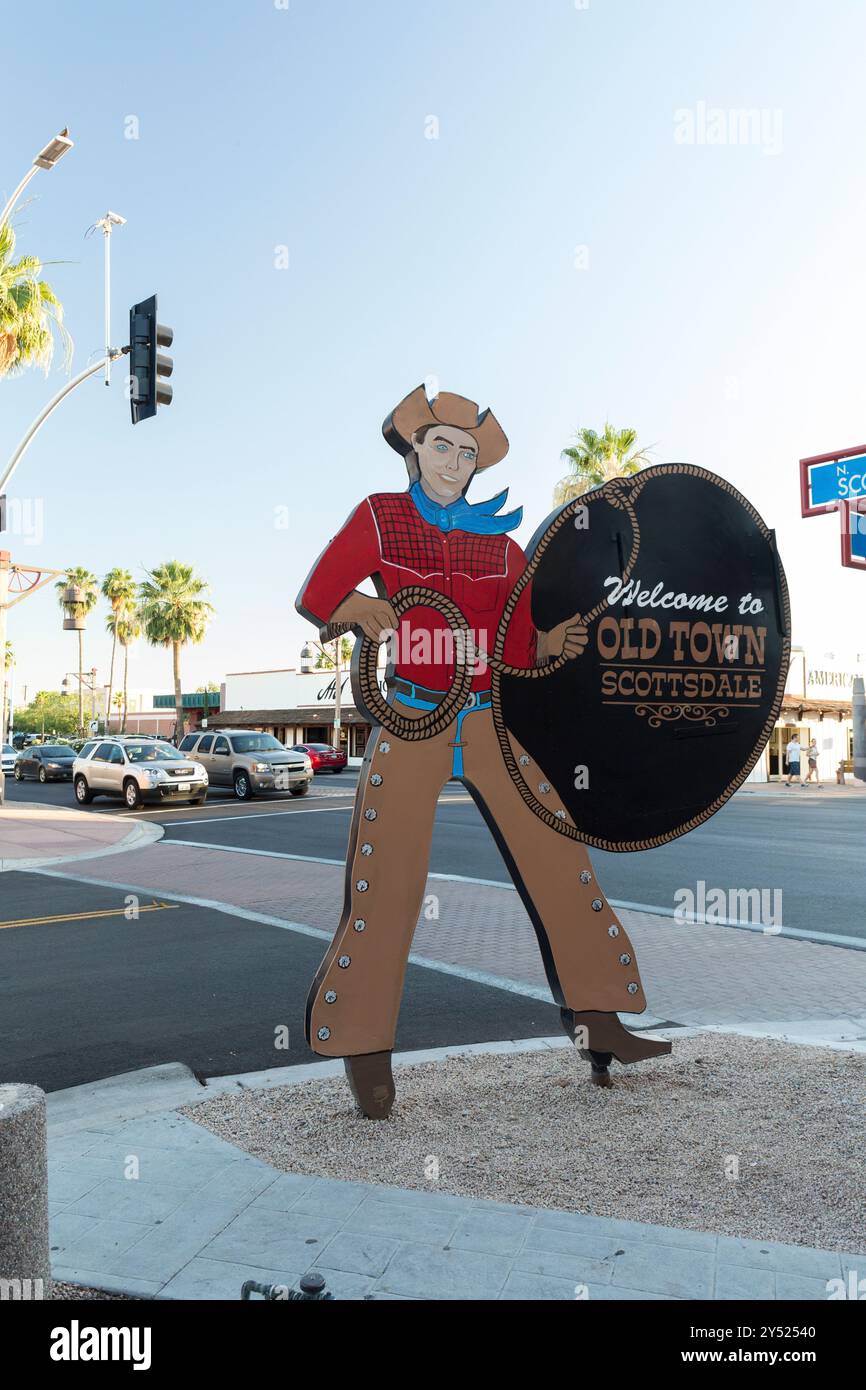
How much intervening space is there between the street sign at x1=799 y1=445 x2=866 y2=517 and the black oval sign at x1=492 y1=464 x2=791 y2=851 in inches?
942

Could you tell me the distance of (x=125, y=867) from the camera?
49.2 feet

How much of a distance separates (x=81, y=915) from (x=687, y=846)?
33.5ft

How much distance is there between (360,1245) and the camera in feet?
11.5

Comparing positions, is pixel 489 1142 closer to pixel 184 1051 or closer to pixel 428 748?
pixel 428 748

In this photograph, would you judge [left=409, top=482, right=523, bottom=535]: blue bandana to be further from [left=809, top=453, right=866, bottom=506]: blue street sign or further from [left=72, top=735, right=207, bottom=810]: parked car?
[left=809, top=453, right=866, bottom=506]: blue street sign

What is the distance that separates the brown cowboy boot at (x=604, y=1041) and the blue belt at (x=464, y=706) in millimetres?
1471

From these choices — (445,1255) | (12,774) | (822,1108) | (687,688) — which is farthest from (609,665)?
(12,774)

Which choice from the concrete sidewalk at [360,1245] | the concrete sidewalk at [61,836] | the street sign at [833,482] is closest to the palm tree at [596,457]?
the street sign at [833,482]

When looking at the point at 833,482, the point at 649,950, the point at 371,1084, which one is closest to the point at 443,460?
the point at 371,1084

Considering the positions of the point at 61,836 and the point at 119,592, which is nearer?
the point at 61,836

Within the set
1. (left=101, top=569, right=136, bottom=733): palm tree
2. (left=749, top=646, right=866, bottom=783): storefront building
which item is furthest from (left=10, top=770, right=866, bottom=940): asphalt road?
(left=101, top=569, right=136, bottom=733): palm tree

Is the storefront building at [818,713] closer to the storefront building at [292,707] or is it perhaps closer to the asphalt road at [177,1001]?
the storefront building at [292,707]

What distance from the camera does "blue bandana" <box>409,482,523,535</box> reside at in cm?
543

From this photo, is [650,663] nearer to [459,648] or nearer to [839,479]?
[459,648]
